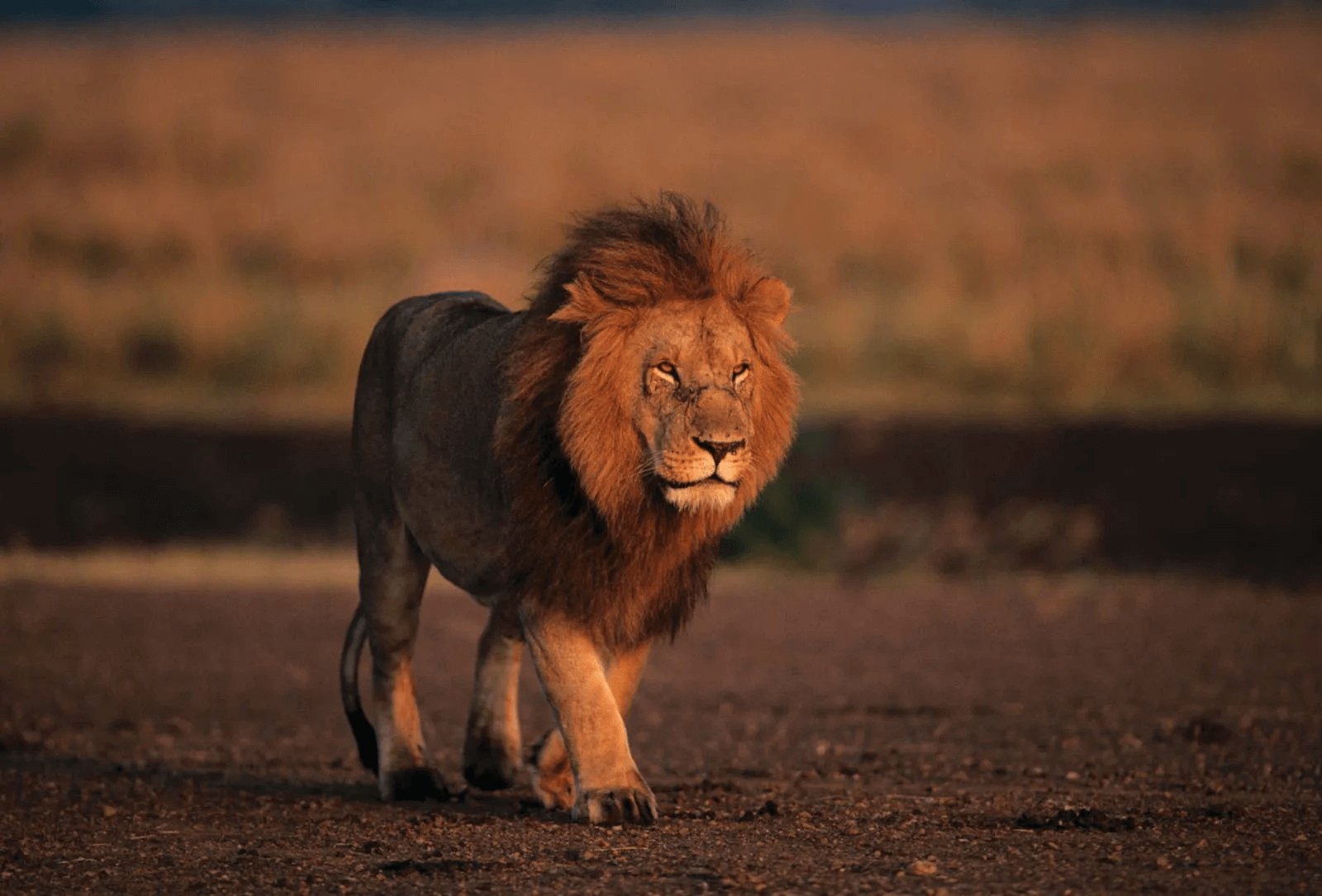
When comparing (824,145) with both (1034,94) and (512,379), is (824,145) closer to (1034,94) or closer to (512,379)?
(1034,94)

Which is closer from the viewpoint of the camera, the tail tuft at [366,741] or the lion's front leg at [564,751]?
the lion's front leg at [564,751]

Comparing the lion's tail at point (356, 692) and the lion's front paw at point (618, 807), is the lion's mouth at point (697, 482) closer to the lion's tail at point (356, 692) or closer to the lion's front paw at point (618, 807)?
the lion's front paw at point (618, 807)

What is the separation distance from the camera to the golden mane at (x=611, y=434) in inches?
253

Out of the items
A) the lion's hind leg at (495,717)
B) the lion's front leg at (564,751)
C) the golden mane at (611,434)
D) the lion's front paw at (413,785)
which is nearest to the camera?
the golden mane at (611,434)

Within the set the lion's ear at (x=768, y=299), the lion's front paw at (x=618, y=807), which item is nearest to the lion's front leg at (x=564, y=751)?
the lion's front paw at (x=618, y=807)

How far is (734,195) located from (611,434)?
26697 mm

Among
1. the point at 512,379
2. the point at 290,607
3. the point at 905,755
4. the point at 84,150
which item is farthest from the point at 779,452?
the point at 84,150

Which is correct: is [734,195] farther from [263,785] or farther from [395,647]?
[395,647]

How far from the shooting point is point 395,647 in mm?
7344

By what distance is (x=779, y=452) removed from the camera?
6.66 m

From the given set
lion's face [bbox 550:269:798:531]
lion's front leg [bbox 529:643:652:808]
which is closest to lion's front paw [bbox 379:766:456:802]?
lion's front leg [bbox 529:643:652:808]

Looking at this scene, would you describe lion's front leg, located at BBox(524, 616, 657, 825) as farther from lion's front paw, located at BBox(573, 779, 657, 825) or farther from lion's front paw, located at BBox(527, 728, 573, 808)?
lion's front paw, located at BBox(527, 728, 573, 808)

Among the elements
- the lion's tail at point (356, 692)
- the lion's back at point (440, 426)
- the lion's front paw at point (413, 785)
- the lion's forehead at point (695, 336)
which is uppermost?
the lion's forehead at point (695, 336)

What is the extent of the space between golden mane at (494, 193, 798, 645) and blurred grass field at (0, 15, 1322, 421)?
283 centimetres
